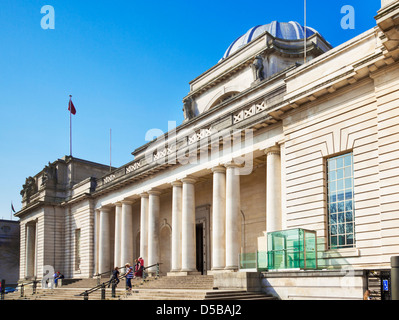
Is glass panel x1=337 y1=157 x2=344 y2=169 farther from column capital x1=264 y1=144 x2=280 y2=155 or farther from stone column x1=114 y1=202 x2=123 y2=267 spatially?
stone column x1=114 y1=202 x2=123 y2=267

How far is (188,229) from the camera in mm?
24672

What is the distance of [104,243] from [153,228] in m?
7.83

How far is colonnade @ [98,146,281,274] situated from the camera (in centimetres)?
1975

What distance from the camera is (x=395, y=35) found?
1345 cm

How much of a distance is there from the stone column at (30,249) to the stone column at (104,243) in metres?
12.3

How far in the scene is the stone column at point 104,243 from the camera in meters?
34.1

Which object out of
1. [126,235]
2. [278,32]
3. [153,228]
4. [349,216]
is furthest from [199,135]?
[278,32]

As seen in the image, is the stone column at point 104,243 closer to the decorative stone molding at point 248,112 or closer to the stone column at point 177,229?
the stone column at point 177,229

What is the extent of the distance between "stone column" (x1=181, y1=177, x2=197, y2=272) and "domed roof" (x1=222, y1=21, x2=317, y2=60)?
578 inches

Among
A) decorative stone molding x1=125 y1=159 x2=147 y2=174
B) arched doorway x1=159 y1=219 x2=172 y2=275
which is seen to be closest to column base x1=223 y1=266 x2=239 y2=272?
arched doorway x1=159 y1=219 x2=172 y2=275

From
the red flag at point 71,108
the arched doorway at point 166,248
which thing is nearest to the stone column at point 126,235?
the arched doorway at point 166,248
